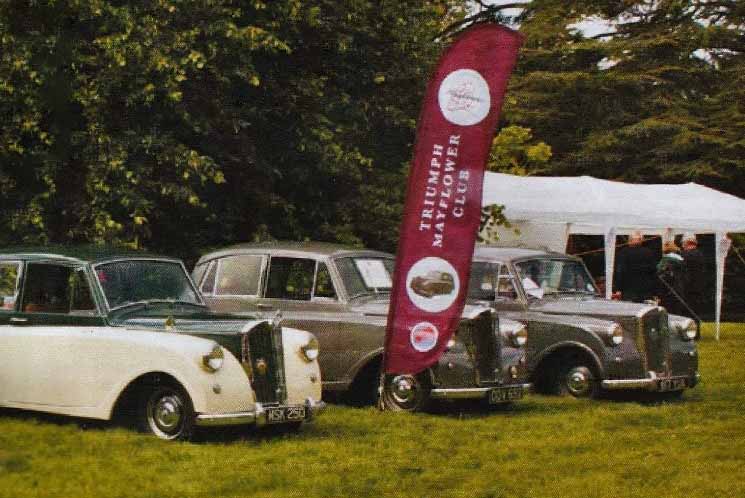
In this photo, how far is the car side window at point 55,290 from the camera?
11336 millimetres

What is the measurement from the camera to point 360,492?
878cm

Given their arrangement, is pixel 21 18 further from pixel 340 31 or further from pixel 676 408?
pixel 676 408

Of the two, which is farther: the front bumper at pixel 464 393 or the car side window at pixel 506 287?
the car side window at pixel 506 287

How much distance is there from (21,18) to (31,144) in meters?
1.74

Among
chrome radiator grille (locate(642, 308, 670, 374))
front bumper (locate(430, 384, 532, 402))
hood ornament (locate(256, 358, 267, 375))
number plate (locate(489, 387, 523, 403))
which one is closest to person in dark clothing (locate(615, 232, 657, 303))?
chrome radiator grille (locate(642, 308, 670, 374))

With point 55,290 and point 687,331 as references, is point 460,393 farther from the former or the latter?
point 55,290

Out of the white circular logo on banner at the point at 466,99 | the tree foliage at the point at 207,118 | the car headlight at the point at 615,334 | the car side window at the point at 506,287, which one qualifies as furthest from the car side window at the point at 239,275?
the white circular logo on banner at the point at 466,99

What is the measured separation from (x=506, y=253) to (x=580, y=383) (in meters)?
1.83

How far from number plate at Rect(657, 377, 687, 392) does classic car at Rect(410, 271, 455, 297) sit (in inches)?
197

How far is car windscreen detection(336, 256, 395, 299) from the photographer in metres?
13.6

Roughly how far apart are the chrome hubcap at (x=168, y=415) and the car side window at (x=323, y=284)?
10.4ft

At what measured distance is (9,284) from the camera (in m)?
11.8

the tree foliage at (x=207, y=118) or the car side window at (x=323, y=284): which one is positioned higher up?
the tree foliage at (x=207, y=118)

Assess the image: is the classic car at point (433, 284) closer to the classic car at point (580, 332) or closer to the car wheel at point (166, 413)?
the car wheel at point (166, 413)
